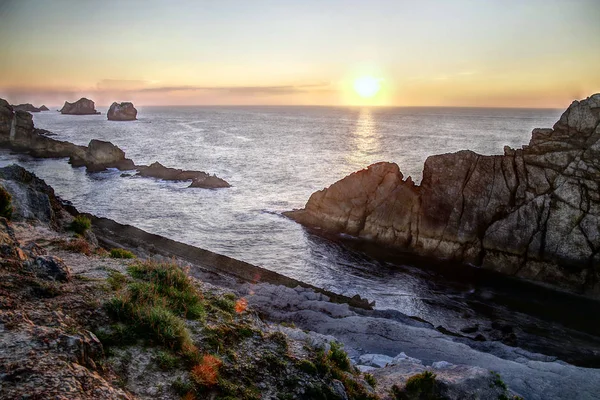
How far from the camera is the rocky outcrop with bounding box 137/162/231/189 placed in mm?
78000

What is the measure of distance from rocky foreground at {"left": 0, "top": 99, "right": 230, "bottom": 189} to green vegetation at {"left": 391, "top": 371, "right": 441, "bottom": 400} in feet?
216

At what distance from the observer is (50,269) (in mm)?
14211

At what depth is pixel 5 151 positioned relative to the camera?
10338cm

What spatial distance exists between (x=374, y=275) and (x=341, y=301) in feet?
29.0

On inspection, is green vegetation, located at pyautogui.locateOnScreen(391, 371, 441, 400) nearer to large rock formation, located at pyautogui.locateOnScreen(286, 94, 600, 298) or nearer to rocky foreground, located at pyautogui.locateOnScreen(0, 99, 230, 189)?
large rock formation, located at pyautogui.locateOnScreen(286, 94, 600, 298)

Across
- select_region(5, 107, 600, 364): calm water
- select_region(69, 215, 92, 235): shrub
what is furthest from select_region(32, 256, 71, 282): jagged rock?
select_region(5, 107, 600, 364): calm water

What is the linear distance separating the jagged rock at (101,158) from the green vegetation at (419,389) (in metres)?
88.8

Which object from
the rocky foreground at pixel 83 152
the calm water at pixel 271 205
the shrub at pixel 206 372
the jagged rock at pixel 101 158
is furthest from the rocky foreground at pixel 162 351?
the jagged rock at pixel 101 158

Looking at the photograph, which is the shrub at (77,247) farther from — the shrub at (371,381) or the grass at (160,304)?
the shrub at (371,381)

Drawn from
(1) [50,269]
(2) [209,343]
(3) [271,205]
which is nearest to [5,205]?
(1) [50,269]

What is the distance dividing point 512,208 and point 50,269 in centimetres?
4340

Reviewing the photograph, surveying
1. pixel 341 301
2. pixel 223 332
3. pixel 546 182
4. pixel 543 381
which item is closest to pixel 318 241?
pixel 341 301

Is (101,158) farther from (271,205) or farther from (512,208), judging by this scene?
(512,208)

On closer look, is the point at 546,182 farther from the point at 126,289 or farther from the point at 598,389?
the point at 126,289
